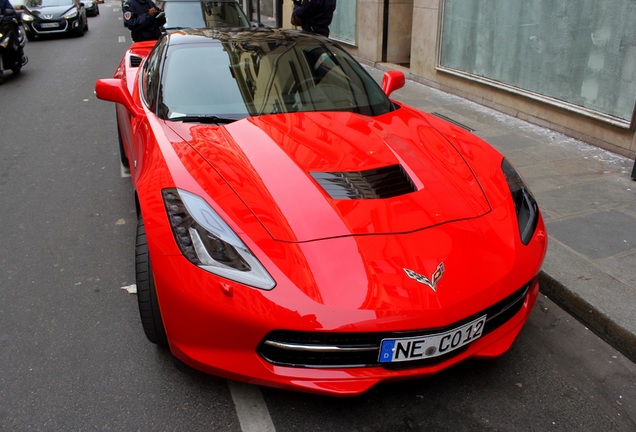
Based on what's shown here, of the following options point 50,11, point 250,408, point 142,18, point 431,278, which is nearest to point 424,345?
point 431,278

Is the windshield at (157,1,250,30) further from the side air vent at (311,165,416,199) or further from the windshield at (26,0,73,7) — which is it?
the windshield at (26,0,73,7)

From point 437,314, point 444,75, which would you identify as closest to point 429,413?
point 437,314

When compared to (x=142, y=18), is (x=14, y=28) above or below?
below

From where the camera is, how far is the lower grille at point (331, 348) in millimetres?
2076

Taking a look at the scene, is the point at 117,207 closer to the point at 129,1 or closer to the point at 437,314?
the point at 437,314

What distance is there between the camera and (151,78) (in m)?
3.83

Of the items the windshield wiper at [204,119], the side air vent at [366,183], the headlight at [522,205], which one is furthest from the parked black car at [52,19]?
the headlight at [522,205]

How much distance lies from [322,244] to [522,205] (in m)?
1.19

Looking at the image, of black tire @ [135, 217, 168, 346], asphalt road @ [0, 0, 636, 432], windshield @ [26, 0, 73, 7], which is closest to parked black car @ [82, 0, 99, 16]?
windshield @ [26, 0, 73, 7]

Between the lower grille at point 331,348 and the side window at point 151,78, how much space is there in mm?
1967

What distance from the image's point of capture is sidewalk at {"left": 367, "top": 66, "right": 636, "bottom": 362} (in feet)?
10.1

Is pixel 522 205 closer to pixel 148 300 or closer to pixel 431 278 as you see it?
pixel 431 278

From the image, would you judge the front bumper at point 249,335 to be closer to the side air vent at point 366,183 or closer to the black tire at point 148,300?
the black tire at point 148,300

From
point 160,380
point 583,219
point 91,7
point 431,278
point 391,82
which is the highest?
point 91,7
